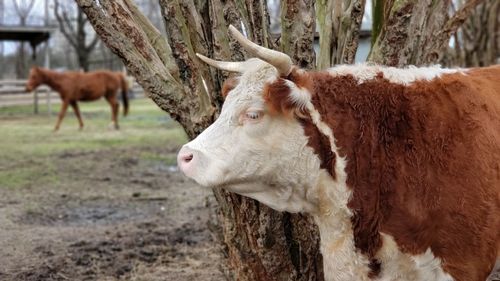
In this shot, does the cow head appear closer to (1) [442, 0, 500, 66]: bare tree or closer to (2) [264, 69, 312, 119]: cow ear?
(2) [264, 69, 312, 119]: cow ear

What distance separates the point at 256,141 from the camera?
303 cm

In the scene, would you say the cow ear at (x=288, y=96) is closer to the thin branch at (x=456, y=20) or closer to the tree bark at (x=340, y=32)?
the tree bark at (x=340, y=32)

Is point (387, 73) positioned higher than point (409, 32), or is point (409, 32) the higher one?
point (409, 32)

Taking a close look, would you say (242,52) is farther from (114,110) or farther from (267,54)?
(114,110)

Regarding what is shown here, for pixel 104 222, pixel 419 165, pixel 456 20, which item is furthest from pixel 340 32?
pixel 104 222

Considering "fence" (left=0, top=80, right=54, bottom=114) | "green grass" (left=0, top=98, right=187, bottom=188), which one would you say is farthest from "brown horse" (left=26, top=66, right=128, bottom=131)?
"fence" (left=0, top=80, right=54, bottom=114)

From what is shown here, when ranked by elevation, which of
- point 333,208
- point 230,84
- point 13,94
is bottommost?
point 13,94

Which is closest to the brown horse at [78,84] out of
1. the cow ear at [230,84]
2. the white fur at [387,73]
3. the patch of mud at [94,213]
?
the patch of mud at [94,213]

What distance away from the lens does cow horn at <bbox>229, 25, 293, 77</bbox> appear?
279 cm

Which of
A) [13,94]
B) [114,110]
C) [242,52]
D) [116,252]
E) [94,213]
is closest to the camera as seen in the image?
[242,52]

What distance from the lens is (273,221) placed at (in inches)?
143

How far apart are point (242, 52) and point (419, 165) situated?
3.87ft

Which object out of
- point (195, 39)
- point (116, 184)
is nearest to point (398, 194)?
point (195, 39)

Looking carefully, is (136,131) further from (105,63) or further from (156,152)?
(105,63)
